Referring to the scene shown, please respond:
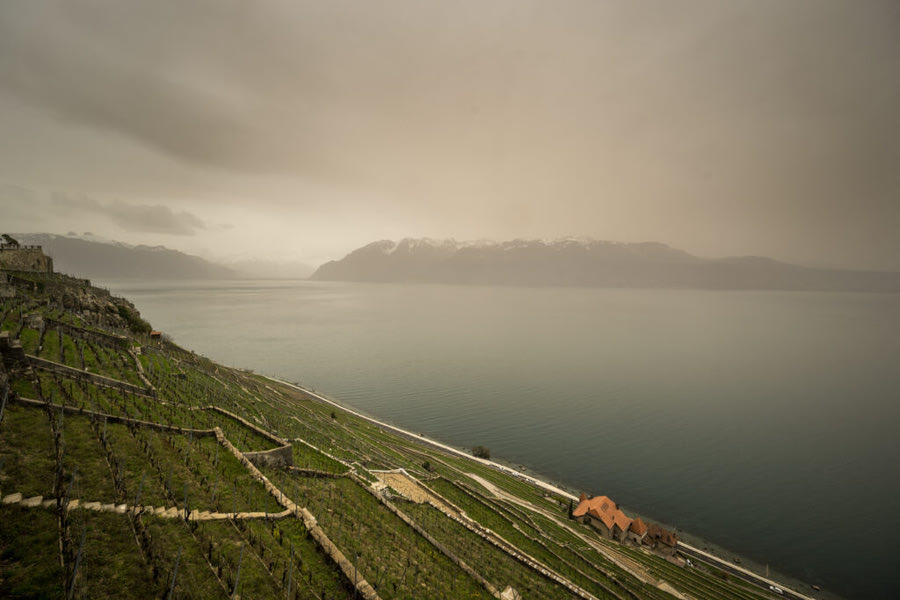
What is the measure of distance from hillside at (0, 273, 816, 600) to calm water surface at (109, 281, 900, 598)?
18.5 metres

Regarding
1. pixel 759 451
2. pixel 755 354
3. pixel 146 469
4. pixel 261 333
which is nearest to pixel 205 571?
pixel 146 469

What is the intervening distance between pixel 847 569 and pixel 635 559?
35.0 metres

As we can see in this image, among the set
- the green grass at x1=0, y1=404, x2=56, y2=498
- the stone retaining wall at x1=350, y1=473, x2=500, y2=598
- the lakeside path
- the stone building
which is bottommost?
the lakeside path

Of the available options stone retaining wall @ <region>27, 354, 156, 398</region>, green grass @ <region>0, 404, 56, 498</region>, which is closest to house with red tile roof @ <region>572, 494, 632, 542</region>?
stone retaining wall @ <region>27, 354, 156, 398</region>

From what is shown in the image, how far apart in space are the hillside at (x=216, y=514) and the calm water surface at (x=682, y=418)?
1854 centimetres

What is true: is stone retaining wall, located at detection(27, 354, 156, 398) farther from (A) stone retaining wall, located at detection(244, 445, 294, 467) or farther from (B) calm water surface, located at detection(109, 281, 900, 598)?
(B) calm water surface, located at detection(109, 281, 900, 598)

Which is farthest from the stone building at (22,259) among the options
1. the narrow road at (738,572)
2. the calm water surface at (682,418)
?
the narrow road at (738,572)

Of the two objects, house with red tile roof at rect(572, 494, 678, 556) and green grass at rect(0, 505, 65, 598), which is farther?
house with red tile roof at rect(572, 494, 678, 556)

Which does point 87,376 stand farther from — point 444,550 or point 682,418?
point 682,418

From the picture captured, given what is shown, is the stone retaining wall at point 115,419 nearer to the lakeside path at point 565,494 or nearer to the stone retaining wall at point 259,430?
the stone retaining wall at point 259,430

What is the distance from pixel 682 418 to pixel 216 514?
10180 cm

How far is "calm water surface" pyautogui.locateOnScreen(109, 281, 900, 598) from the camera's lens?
5531 cm

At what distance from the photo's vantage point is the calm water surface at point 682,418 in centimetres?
5531

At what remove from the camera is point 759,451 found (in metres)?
73.8
